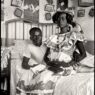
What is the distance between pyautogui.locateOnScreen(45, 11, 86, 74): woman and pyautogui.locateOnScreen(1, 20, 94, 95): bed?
1.3 inches

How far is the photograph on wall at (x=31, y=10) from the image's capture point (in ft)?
3.52

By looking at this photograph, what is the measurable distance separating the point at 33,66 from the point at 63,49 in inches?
5.5

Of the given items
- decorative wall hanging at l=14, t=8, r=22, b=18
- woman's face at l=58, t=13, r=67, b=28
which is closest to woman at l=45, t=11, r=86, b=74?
woman's face at l=58, t=13, r=67, b=28

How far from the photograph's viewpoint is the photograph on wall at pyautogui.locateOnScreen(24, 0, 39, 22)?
3.52 ft

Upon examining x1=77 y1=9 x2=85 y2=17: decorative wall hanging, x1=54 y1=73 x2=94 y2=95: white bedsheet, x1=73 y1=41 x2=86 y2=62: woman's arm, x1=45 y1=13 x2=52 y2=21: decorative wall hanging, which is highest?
x1=77 y1=9 x2=85 y2=17: decorative wall hanging

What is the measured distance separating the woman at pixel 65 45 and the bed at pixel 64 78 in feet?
0.11

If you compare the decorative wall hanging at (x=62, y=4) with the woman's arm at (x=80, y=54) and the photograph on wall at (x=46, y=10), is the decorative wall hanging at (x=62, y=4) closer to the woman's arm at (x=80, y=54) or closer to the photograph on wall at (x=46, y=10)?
the photograph on wall at (x=46, y=10)

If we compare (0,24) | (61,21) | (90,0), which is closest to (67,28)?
(61,21)

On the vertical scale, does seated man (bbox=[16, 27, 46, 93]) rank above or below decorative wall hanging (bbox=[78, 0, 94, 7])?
below

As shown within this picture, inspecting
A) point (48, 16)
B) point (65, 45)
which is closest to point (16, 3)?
point (48, 16)

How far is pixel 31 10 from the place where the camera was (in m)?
1.08

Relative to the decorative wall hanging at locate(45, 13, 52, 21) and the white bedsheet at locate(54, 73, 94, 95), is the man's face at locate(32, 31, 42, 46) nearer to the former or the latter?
the decorative wall hanging at locate(45, 13, 52, 21)

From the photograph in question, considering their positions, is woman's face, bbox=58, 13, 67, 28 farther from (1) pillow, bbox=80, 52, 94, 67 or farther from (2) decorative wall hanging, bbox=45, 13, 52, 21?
(1) pillow, bbox=80, 52, 94, 67

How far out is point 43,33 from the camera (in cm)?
107
